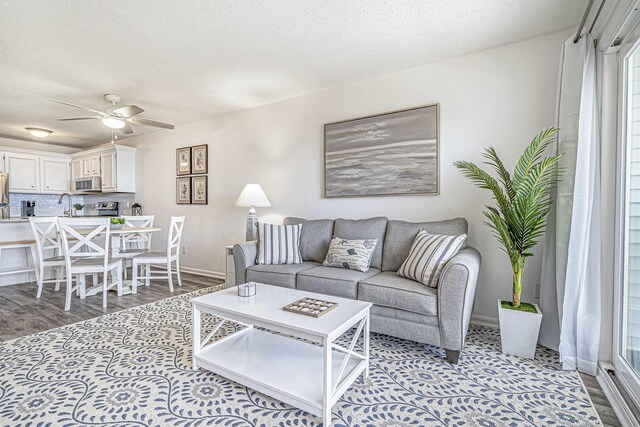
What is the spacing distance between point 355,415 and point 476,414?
62 cm

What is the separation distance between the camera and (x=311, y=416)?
5.10 ft

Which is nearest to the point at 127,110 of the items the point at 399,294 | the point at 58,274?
the point at 58,274

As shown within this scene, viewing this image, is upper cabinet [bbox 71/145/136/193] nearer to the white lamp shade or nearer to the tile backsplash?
the tile backsplash

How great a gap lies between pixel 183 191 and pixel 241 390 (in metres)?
4.06

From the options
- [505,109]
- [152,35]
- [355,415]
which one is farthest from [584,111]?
[152,35]

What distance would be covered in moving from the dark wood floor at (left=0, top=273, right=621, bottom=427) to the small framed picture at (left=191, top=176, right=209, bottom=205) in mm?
1283

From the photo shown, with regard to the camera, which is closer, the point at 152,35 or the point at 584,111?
the point at 584,111

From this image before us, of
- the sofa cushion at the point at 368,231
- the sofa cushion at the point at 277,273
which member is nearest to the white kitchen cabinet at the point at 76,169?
the sofa cushion at the point at 277,273

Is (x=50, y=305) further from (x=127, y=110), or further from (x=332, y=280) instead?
(x=332, y=280)

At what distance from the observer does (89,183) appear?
601cm

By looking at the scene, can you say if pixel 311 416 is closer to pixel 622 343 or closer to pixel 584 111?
pixel 622 343

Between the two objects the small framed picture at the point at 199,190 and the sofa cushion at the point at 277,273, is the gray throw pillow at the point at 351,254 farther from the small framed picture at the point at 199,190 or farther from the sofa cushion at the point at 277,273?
the small framed picture at the point at 199,190

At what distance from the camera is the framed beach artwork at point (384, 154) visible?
302cm

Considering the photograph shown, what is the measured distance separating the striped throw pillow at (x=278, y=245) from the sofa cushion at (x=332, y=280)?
0.41 meters
